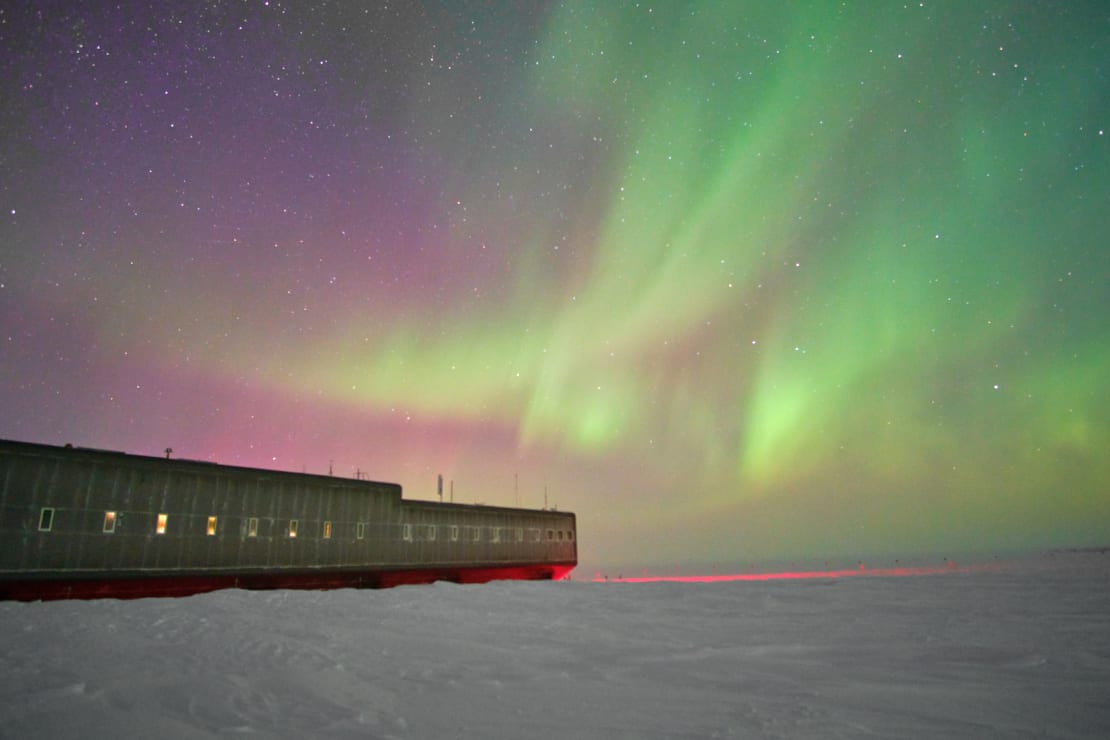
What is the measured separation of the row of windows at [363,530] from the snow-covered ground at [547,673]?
514cm

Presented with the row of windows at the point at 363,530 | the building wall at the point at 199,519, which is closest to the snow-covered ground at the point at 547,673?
the building wall at the point at 199,519

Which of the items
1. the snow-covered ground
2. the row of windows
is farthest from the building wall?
the snow-covered ground

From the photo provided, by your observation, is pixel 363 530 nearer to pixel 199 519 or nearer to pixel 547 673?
pixel 199 519

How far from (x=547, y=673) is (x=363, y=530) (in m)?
27.3

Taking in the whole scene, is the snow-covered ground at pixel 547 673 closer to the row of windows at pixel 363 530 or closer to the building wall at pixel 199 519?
the building wall at pixel 199 519

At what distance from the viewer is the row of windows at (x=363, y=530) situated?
25266 mm

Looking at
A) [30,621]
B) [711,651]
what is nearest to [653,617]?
[711,651]

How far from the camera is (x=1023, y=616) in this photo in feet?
63.1

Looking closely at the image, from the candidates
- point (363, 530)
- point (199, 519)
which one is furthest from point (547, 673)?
A: point (363, 530)

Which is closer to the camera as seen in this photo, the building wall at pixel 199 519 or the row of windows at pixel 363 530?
the building wall at pixel 199 519

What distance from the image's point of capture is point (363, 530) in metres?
36.5

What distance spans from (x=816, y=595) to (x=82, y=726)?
92.5ft

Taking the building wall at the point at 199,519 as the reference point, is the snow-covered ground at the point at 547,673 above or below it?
below

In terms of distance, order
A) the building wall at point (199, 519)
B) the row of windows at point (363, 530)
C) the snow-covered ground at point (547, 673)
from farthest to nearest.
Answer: the row of windows at point (363, 530) → the building wall at point (199, 519) → the snow-covered ground at point (547, 673)
